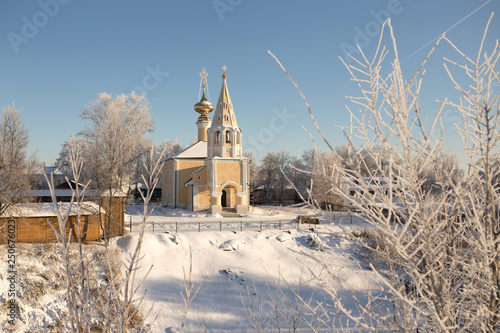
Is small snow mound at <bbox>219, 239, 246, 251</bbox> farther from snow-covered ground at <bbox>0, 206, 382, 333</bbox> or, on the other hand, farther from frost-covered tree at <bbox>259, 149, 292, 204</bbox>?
frost-covered tree at <bbox>259, 149, 292, 204</bbox>

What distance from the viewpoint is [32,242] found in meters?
12.6

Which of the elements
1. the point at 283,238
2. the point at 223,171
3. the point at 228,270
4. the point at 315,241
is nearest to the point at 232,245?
the point at 228,270

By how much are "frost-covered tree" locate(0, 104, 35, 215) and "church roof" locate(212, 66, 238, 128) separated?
12.8 metres

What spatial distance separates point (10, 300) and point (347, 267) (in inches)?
478

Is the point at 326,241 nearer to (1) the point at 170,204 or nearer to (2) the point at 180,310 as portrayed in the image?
(2) the point at 180,310

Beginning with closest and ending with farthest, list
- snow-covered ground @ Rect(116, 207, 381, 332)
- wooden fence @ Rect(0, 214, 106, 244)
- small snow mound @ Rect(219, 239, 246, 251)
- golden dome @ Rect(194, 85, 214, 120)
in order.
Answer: snow-covered ground @ Rect(116, 207, 381, 332)
wooden fence @ Rect(0, 214, 106, 244)
small snow mound @ Rect(219, 239, 246, 251)
golden dome @ Rect(194, 85, 214, 120)

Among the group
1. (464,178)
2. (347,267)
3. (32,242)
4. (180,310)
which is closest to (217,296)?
(180,310)

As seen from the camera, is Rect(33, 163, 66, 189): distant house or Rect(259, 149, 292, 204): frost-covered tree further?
Rect(259, 149, 292, 204): frost-covered tree

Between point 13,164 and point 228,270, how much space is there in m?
9.87

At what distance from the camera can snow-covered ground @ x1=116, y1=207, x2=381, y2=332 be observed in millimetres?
10289

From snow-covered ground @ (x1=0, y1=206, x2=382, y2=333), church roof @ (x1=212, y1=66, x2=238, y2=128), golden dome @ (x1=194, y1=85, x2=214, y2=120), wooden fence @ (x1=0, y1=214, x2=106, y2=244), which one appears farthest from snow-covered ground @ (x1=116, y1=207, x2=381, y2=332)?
golden dome @ (x1=194, y1=85, x2=214, y2=120)

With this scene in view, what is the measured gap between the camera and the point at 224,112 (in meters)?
23.8

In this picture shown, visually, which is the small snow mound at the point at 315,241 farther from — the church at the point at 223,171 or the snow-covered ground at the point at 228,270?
the church at the point at 223,171

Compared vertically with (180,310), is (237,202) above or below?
above
